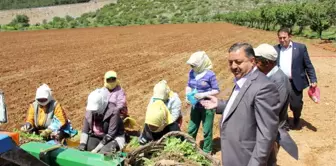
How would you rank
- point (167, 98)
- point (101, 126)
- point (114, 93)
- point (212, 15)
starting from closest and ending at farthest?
point (101, 126)
point (167, 98)
point (114, 93)
point (212, 15)

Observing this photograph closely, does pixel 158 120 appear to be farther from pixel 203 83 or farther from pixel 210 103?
pixel 210 103

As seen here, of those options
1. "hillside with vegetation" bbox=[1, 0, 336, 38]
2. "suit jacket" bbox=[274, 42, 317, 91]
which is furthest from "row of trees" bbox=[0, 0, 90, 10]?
"suit jacket" bbox=[274, 42, 317, 91]

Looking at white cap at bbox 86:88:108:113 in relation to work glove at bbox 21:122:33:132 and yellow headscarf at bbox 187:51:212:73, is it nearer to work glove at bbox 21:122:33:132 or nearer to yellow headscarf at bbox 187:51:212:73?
work glove at bbox 21:122:33:132

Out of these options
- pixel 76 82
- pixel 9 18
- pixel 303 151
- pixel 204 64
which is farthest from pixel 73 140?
pixel 9 18

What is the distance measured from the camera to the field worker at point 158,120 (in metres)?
3.96

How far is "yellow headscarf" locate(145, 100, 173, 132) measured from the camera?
156 inches

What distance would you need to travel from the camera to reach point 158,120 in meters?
3.96

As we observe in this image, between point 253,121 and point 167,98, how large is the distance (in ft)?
6.91

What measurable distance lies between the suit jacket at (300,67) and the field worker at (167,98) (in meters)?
2.15

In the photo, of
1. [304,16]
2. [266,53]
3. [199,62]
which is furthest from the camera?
[304,16]

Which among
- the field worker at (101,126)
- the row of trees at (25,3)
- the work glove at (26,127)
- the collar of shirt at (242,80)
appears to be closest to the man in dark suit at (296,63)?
the field worker at (101,126)

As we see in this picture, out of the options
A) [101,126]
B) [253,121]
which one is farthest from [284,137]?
[101,126]

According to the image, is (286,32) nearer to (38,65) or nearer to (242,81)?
(242,81)

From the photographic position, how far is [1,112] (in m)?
2.77
